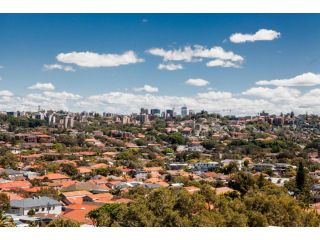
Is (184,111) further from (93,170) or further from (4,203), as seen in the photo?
(4,203)

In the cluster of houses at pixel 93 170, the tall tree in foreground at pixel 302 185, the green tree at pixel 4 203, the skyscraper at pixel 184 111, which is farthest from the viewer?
the skyscraper at pixel 184 111

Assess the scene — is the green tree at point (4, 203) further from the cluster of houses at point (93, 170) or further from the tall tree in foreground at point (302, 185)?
the tall tree in foreground at point (302, 185)

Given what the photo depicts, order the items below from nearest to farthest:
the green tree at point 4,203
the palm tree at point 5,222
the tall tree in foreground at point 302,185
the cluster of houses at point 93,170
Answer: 1. the palm tree at point 5,222
2. the green tree at point 4,203
3. the cluster of houses at point 93,170
4. the tall tree in foreground at point 302,185

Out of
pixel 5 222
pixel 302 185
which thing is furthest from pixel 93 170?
pixel 5 222

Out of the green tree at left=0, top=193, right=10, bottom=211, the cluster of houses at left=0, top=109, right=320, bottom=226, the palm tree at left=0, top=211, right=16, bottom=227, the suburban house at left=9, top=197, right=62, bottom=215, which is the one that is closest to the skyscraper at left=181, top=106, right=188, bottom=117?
the cluster of houses at left=0, top=109, right=320, bottom=226

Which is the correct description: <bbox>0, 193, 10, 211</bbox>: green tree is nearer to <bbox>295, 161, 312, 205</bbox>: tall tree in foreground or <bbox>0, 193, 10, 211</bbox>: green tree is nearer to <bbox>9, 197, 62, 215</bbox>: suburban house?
<bbox>9, 197, 62, 215</bbox>: suburban house

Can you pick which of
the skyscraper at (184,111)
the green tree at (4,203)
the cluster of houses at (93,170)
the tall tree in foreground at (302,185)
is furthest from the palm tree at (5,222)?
the skyscraper at (184,111)
